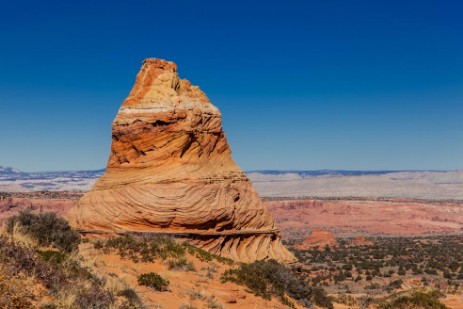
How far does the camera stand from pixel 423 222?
318 feet

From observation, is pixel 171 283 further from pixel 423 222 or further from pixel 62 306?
pixel 423 222

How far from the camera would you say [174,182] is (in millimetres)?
17859

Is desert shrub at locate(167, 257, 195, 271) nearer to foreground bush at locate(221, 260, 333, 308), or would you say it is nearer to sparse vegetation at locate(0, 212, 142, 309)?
foreground bush at locate(221, 260, 333, 308)

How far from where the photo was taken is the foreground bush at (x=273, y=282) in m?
14.4

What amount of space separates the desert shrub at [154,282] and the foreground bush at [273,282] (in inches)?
92.3

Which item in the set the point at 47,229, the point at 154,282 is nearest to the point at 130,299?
the point at 154,282

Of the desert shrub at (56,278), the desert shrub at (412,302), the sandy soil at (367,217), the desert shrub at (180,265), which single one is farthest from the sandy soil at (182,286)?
Answer: the sandy soil at (367,217)

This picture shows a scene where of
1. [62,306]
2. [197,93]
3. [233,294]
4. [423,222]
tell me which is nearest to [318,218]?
[423,222]

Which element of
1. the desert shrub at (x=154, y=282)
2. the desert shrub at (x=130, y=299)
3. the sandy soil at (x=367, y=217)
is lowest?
the sandy soil at (x=367, y=217)

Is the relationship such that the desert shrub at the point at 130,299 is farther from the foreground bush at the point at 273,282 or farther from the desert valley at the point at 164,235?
the foreground bush at the point at 273,282

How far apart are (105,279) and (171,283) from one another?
9.97 ft

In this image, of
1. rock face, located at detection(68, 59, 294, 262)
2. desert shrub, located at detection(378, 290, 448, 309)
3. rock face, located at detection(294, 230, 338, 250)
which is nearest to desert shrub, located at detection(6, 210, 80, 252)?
rock face, located at detection(68, 59, 294, 262)

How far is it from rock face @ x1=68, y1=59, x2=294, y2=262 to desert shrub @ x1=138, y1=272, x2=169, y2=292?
481 cm

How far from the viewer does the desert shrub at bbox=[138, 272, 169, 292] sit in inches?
479
